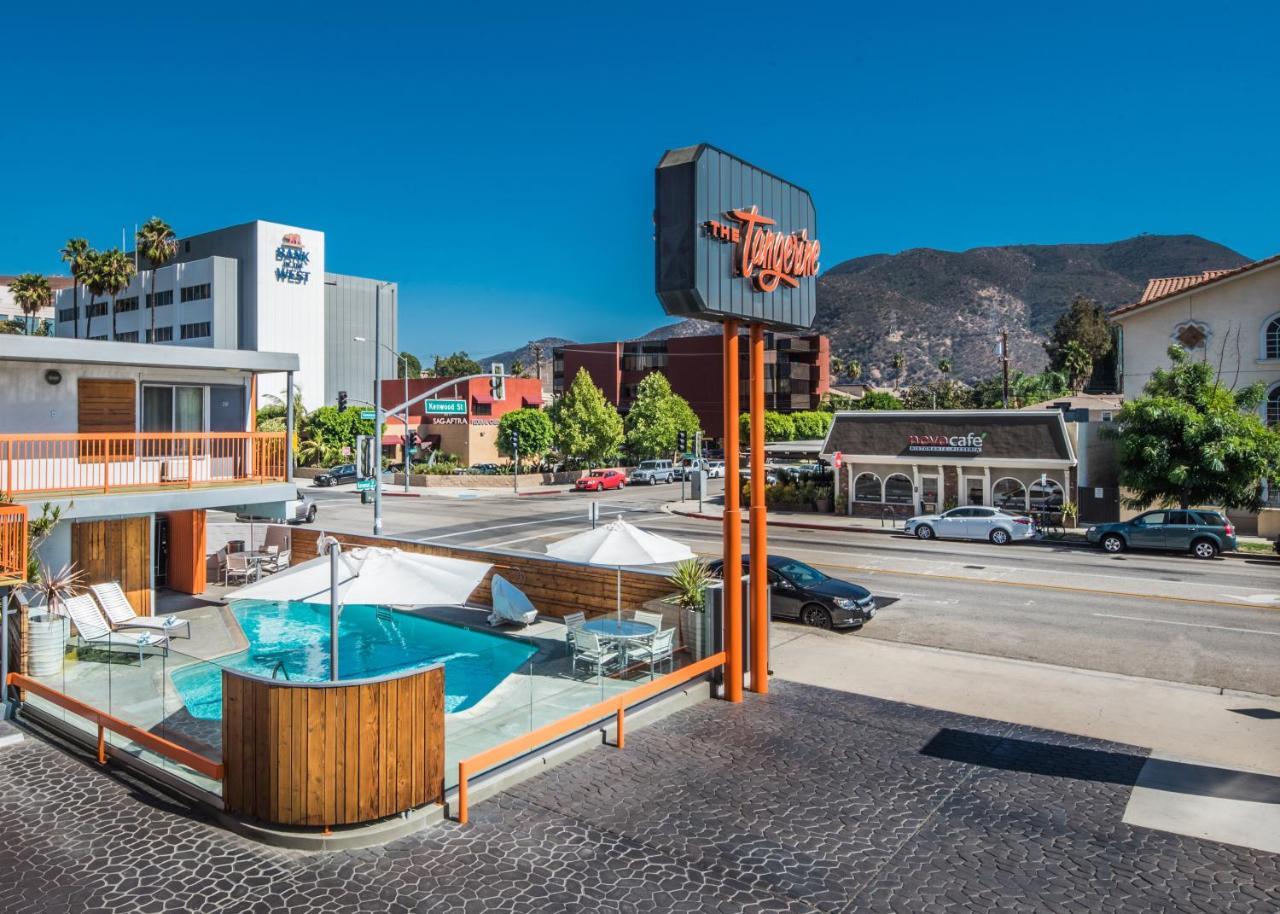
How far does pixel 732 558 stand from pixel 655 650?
1671 mm

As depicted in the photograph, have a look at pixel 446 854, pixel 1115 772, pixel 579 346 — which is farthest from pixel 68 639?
pixel 579 346

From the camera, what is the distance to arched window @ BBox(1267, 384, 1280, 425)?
121 ft

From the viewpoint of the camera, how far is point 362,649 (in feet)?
53.7

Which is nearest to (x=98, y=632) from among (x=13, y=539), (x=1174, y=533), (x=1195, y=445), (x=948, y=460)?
(x=13, y=539)

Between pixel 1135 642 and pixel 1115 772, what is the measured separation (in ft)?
24.7

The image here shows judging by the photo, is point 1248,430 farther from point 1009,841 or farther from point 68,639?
point 68,639

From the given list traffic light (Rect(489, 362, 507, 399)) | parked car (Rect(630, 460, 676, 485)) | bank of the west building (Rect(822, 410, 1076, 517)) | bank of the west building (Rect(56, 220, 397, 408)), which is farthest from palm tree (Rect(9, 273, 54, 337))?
bank of the west building (Rect(822, 410, 1076, 517))

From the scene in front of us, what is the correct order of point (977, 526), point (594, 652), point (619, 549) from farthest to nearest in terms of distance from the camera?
point (977, 526)
point (619, 549)
point (594, 652)

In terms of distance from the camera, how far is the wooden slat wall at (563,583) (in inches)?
611

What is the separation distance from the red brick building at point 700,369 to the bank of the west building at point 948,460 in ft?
165

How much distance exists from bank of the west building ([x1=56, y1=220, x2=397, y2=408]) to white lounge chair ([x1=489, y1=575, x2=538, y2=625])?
7702 cm

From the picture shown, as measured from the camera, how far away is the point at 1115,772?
407 inches

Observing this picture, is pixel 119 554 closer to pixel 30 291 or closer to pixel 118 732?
pixel 118 732

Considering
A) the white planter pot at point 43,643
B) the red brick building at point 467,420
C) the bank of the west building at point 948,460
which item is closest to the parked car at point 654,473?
the red brick building at point 467,420
